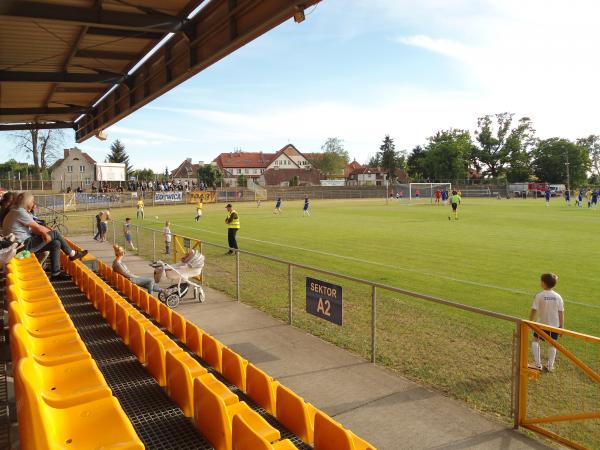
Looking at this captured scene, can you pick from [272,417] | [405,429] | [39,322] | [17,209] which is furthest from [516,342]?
[17,209]

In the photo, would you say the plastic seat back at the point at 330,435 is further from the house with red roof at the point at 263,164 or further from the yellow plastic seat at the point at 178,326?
the house with red roof at the point at 263,164

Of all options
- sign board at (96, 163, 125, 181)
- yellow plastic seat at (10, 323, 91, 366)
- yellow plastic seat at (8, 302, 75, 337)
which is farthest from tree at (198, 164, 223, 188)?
yellow plastic seat at (10, 323, 91, 366)

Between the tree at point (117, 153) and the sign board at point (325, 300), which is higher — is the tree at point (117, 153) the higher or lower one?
the higher one

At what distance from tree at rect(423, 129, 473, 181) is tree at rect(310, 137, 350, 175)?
33.9 meters

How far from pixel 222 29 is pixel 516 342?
722 centimetres

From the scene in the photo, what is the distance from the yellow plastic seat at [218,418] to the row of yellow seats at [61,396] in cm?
74

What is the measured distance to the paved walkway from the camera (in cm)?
470

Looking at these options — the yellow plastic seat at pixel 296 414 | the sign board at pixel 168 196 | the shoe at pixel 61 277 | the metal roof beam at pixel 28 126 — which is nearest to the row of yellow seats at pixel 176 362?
the yellow plastic seat at pixel 296 414

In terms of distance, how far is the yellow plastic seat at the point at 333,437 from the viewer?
3.23 meters

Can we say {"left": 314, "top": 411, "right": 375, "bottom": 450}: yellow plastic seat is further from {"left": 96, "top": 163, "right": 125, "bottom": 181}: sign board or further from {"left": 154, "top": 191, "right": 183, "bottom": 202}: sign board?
{"left": 96, "top": 163, "right": 125, "bottom": 181}: sign board

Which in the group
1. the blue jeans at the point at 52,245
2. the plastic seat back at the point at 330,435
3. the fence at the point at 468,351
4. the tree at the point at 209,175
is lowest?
the fence at the point at 468,351

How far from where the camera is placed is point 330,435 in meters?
3.42

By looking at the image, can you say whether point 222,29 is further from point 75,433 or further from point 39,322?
point 75,433

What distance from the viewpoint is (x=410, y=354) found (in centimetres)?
718
